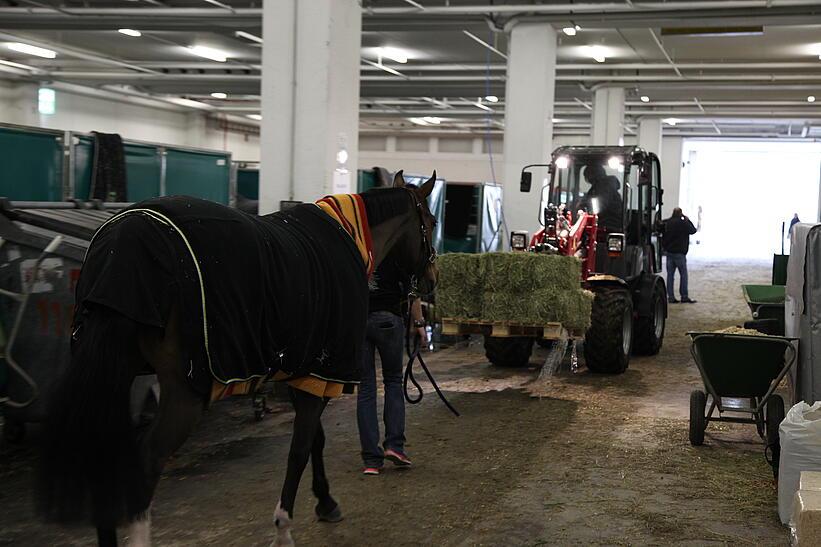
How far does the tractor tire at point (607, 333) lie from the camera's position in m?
9.72

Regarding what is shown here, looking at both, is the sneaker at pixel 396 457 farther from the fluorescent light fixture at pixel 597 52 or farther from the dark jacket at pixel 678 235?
the dark jacket at pixel 678 235

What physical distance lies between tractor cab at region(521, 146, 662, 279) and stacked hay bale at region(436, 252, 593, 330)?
2251 mm

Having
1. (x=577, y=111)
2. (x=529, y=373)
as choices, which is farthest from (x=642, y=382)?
(x=577, y=111)

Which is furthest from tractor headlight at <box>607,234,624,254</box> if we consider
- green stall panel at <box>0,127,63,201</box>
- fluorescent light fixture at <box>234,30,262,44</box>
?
fluorescent light fixture at <box>234,30,262,44</box>

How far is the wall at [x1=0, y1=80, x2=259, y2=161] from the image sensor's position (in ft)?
79.5

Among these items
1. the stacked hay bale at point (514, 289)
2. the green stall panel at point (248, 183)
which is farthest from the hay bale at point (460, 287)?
the green stall panel at point (248, 183)

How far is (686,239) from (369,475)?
13.4 meters

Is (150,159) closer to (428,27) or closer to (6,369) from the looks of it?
(6,369)

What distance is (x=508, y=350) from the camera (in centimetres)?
1030

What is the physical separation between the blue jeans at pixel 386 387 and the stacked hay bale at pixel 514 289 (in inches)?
117

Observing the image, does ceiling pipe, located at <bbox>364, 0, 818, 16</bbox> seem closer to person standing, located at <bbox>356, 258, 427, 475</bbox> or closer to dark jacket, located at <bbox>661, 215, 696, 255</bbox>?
dark jacket, located at <bbox>661, 215, 696, 255</bbox>

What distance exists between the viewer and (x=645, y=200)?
1164 cm

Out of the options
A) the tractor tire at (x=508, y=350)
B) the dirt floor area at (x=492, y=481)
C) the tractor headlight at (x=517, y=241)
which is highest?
the tractor headlight at (x=517, y=241)

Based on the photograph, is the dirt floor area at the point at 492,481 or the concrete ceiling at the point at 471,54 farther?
the concrete ceiling at the point at 471,54
